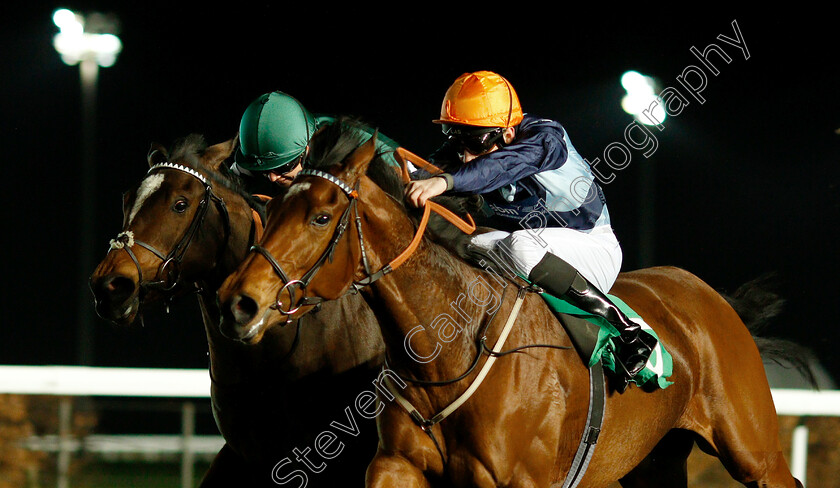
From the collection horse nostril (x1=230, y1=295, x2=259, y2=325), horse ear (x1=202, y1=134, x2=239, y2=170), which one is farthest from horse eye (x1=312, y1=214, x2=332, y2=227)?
horse ear (x1=202, y1=134, x2=239, y2=170)

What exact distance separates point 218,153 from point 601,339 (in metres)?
1.79

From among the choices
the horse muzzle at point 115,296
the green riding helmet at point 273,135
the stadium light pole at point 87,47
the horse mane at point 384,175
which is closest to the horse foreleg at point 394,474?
the horse mane at point 384,175

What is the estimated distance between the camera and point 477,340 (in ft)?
9.50

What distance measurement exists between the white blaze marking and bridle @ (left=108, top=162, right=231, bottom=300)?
82mm

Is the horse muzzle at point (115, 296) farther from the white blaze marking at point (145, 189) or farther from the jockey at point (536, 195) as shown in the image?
the jockey at point (536, 195)

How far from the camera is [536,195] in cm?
333

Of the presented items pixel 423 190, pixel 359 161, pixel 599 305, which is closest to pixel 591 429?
pixel 599 305

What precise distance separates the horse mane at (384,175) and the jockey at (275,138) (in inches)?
29.3

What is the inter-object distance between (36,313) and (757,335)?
10.3 metres

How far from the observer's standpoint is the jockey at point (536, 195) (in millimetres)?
3049

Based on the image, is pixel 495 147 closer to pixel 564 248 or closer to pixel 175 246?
pixel 564 248

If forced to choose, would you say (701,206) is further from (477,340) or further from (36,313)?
(477,340)

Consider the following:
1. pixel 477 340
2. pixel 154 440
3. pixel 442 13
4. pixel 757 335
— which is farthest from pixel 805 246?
pixel 477 340

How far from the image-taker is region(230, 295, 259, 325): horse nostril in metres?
2.31
